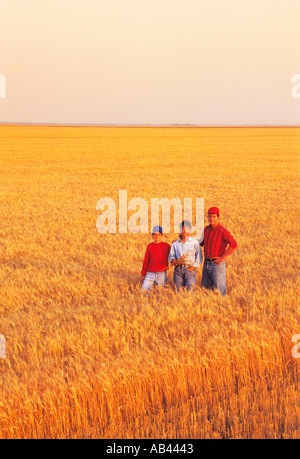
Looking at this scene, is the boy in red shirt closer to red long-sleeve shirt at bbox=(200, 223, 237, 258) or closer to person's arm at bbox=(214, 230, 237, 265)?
red long-sleeve shirt at bbox=(200, 223, 237, 258)

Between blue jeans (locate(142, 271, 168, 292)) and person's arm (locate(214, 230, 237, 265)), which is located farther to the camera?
blue jeans (locate(142, 271, 168, 292))

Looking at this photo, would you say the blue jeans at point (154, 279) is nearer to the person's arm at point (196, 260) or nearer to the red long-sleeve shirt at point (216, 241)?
the person's arm at point (196, 260)

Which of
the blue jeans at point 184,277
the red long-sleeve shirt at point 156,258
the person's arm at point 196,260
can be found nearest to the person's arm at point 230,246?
the person's arm at point 196,260

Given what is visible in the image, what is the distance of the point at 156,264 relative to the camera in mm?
6898

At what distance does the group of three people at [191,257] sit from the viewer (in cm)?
660

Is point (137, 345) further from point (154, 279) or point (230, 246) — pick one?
point (230, 246)

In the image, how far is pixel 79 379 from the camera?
3.97 metres

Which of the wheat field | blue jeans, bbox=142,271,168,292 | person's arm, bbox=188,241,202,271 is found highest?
person's arm, bbox=188,241,202,271

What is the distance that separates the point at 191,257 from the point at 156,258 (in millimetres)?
606

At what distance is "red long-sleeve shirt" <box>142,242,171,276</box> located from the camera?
22.6 ft

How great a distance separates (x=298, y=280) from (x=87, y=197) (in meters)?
13.1

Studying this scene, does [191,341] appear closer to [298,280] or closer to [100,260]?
[298,280]

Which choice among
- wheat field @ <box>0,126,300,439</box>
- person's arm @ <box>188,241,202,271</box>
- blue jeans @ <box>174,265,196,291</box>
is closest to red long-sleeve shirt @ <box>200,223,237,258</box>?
person's arm @ <box>188,241,202,271</box>

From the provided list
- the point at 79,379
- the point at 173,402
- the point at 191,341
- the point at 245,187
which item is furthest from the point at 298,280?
the point at 245,187
